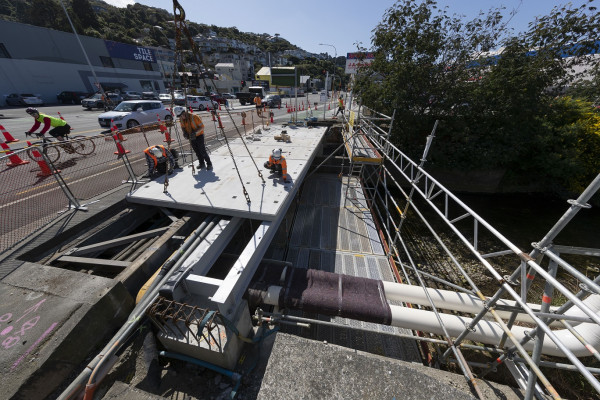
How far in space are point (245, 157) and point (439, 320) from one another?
7.23 meters

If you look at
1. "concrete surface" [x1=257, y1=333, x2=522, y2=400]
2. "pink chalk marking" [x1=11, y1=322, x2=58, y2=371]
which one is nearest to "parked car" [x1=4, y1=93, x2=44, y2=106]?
"pink chalk marking" [x1=11, y1=322, x2=58, y2=371]

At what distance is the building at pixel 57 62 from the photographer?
28.9 meters

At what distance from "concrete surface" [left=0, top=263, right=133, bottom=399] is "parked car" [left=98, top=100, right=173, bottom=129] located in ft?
41.7

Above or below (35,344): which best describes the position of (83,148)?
below

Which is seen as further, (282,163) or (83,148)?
(83,148)

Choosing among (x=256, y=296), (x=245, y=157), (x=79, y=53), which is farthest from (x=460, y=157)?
(x=79, y=53)

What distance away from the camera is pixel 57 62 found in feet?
108

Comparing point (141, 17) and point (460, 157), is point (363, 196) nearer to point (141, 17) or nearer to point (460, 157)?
point (460, 157)

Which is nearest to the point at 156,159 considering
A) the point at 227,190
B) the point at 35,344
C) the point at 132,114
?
the point at 227,190

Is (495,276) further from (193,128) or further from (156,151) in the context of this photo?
(156,151)

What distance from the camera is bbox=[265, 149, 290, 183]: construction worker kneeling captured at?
19.7 feet

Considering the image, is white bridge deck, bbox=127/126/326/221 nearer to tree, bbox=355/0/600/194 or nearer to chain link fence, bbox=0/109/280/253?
chain link fence, bbox=0/109/280/253

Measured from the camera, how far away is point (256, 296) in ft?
12.8

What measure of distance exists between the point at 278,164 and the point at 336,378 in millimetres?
5032
